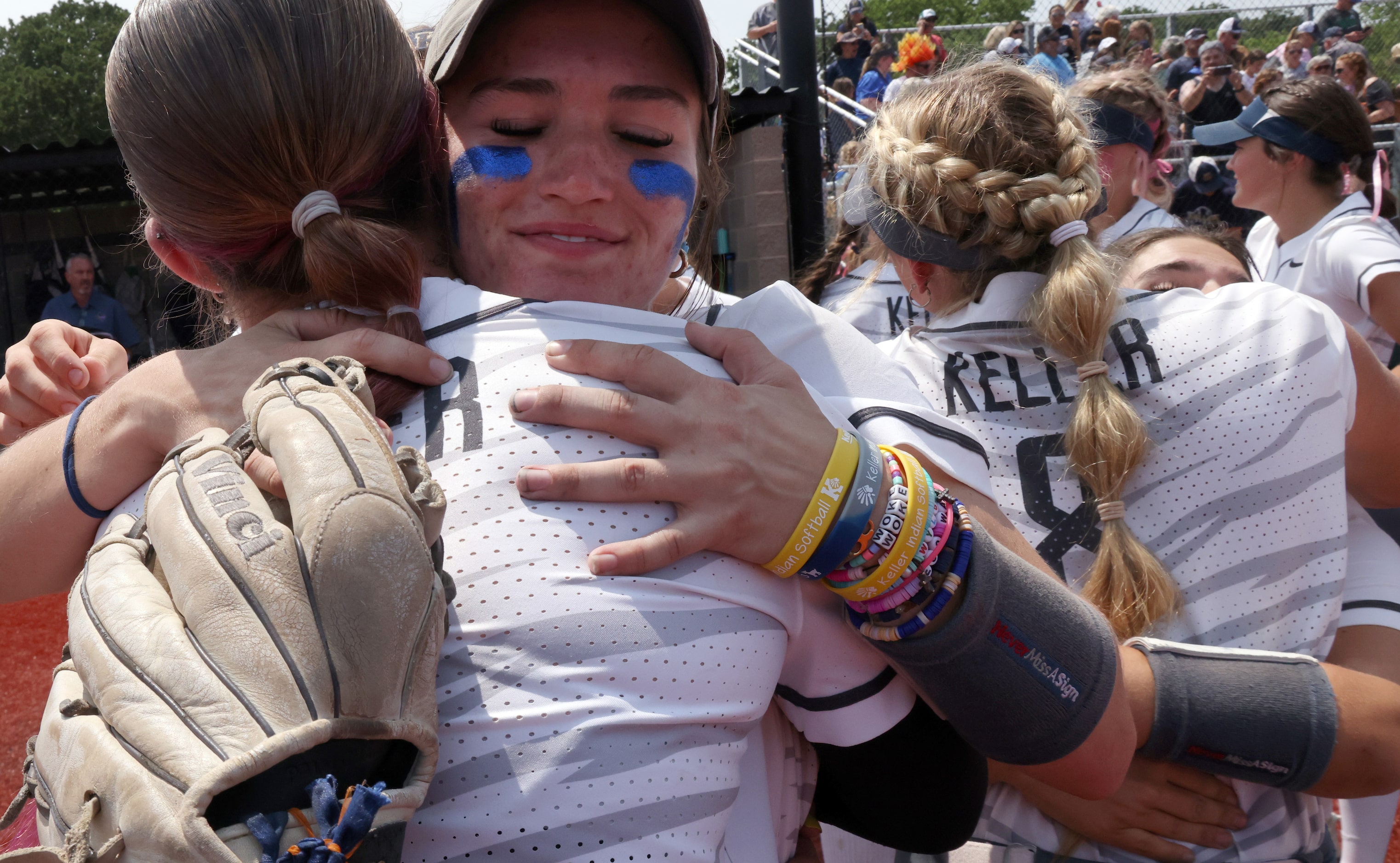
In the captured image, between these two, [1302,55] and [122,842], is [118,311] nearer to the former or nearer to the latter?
[122,842]

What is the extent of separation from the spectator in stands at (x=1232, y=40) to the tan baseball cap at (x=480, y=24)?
13.0m

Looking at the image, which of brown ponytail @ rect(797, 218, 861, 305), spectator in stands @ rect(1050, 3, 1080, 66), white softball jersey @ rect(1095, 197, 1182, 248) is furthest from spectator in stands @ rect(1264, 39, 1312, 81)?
brown ponytail @ rect(797, 218, 861, 305)

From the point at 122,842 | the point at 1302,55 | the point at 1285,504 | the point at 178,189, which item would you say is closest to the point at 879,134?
the point at 1285,504

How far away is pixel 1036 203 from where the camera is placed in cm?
204

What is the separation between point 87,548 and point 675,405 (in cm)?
81

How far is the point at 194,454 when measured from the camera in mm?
1035

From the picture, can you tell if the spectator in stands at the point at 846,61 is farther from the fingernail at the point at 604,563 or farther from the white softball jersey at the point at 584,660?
the fingernail at the point at 604,563

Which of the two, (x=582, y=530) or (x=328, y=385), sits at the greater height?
(x=328, y=385)

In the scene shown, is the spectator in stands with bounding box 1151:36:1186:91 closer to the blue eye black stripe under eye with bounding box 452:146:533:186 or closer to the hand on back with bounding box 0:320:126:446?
the blue eye black stripe under eye with bounding box 452:146:533:186

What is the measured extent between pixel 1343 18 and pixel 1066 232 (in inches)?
629

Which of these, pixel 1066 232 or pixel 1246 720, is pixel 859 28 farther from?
pixel 1246 720

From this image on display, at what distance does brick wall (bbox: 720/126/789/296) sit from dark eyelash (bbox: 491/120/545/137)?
4.92 metres

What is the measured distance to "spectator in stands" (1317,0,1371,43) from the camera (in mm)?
14531

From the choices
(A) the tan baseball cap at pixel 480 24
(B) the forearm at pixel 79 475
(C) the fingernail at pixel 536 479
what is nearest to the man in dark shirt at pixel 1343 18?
(A) the tan baseball cap at pixel 480 24
